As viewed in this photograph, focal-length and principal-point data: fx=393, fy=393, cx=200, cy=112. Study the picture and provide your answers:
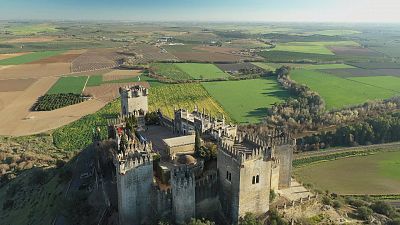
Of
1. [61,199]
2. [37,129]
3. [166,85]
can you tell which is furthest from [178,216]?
[166,85]

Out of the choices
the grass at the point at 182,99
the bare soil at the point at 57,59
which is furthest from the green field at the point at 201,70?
the bare soil at the point at 57,59

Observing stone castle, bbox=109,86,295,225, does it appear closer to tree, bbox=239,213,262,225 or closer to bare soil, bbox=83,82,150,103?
tree, bbox=239,213,262,225

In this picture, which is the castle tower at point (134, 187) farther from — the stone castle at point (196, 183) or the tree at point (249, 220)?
the tree at point (249, 220)

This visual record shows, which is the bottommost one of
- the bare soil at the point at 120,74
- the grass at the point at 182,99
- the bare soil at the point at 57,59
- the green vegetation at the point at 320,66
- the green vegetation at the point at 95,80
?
the grass at the point at 182,99

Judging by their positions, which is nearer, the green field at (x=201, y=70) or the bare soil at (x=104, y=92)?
the bare soil at (x=104, y=92)

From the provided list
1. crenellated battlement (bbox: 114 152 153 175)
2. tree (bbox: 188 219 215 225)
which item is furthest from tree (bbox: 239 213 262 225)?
crenellated battlement (bbox: 114 152 153 175)

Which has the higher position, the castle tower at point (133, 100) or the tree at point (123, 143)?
the castle tower at point (133, 100)

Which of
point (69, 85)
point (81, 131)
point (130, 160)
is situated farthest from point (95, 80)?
point (130, 160)
